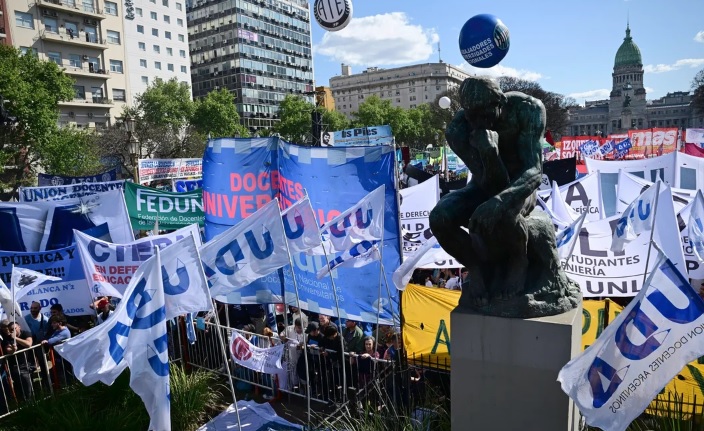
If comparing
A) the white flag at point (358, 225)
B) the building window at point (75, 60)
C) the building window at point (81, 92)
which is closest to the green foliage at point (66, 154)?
the building window at point (81, 92)

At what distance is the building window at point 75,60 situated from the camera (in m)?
52.8

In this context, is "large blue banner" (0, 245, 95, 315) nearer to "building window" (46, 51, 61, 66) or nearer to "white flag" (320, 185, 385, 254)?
"white flag" (320, 185, 385, 254)

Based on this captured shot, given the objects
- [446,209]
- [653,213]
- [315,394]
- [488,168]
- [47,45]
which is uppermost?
[47,45]


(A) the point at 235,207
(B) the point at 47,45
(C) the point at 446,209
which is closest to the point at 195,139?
(B) the point at 47,45

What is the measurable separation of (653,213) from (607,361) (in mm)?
4674

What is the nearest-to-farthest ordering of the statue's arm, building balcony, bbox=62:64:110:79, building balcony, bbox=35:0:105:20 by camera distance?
1. the statue's arm
2. building balcony, bbox=35:0:105:20
3. building balcony, bbox=62:64:110:79

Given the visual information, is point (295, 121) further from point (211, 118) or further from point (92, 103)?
point (92, 103)

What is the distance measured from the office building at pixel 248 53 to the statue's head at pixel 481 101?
275ft

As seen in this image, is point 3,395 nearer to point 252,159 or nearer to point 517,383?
point 252,159

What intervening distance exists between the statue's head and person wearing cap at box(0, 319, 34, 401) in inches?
312

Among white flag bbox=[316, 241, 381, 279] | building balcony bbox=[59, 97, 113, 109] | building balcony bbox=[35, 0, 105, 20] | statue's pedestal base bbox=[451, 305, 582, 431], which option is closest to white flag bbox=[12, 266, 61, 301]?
white flag bbox=[316, 241, 381, 279]

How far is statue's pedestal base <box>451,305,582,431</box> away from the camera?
421 cm

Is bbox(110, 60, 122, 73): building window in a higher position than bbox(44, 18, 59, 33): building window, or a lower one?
lower

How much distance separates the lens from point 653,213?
25.7ft
